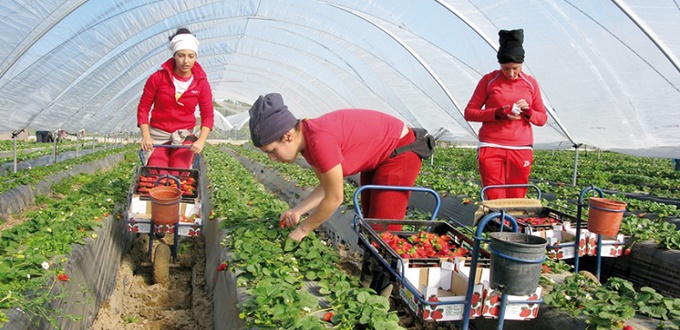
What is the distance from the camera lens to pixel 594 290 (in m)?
3.35

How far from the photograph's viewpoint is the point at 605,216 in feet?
12.7

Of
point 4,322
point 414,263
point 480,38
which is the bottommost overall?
point 4,322

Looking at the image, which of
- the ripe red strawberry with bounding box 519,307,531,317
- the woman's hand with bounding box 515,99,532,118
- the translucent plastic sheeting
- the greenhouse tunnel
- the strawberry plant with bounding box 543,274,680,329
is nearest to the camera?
the ripe red strawberry with bounding box 519,307,531,317

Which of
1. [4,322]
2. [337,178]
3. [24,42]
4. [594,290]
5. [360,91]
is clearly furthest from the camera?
[360,91]

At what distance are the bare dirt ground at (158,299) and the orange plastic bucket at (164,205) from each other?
2.47 ft

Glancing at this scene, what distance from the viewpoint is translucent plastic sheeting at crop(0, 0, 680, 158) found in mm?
6062

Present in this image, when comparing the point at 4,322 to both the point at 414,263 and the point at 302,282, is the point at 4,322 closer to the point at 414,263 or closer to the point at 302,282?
the point at 302,282

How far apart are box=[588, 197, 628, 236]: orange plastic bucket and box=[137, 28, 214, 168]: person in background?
366cm

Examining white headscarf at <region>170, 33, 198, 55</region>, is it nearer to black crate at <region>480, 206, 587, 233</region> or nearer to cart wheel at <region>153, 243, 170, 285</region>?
cart wheel at <region>153, 243, 170, 285</region>

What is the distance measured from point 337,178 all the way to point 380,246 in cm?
55

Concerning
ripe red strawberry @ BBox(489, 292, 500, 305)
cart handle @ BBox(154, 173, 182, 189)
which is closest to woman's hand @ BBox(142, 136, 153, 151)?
cart handle @ BBox(154, 173, 182, 189)

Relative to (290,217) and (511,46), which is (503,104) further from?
(290,217)

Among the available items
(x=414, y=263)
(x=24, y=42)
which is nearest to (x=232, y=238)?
(x=414, y=263)

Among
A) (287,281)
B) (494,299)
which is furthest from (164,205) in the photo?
(494,299)
